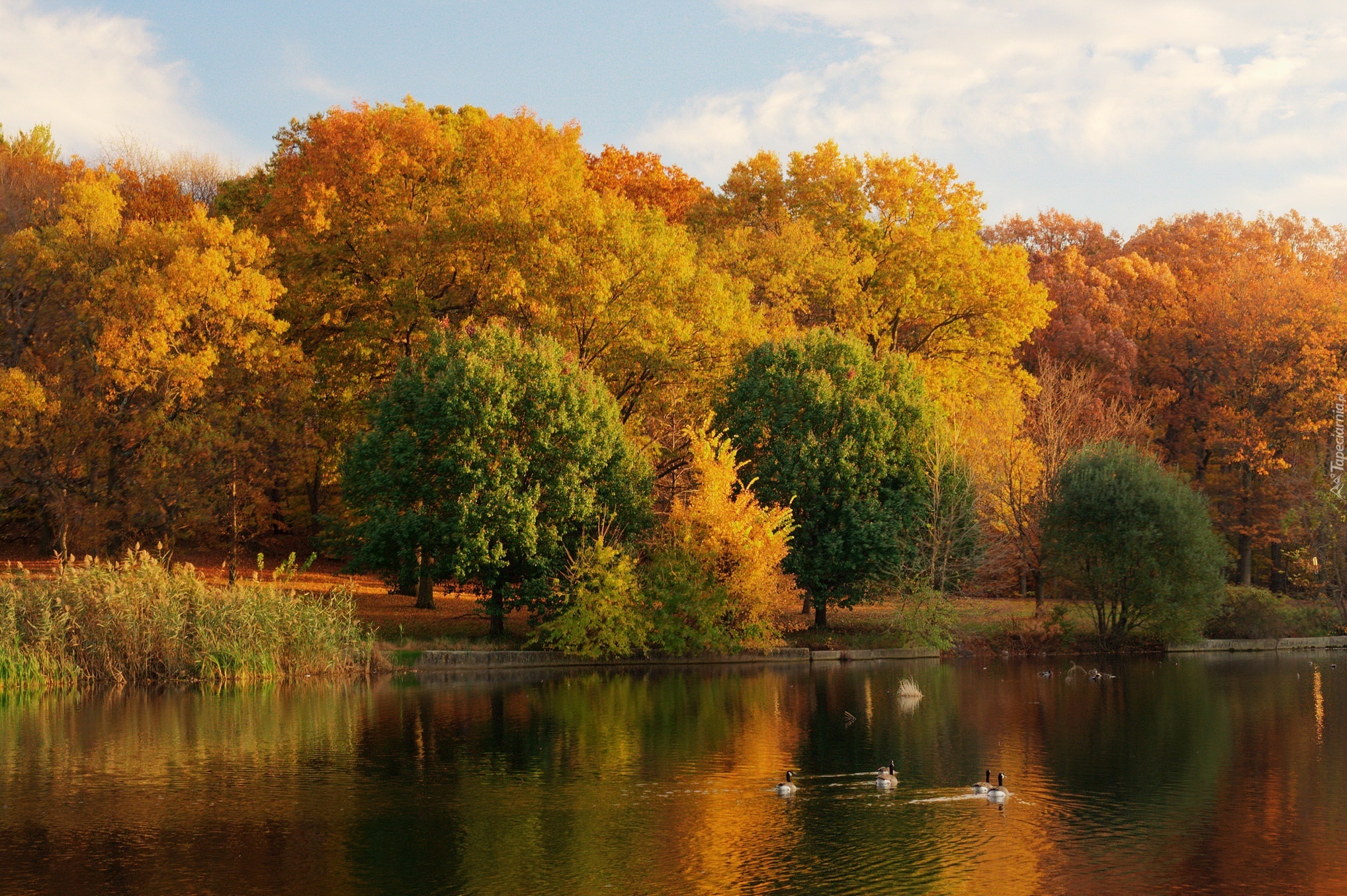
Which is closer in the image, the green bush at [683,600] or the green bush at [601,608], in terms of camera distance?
the green bush at [601,608]

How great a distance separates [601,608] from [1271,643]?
2720cm

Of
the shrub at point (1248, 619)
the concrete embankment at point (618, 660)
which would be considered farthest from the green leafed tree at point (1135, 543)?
the concrete embankment at point (618, 660)

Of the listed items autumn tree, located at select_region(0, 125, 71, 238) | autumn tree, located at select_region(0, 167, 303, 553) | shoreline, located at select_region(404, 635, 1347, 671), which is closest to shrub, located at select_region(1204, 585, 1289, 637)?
shoreline, located at select_region(404, 635, 1347, 671)

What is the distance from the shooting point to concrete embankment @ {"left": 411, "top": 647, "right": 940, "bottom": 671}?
136 ft

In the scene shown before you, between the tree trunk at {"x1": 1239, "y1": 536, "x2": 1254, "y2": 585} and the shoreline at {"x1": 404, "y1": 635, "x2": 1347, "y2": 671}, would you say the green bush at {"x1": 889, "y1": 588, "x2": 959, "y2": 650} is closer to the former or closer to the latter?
the shoreline at {"x1": 404, "y1": 635, "x2": 1347, "y2": 671}

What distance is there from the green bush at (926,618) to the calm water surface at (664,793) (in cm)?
1041

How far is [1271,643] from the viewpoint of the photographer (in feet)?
166

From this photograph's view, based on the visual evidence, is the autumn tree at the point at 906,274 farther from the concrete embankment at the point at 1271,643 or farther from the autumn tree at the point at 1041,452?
the concrete embankment at the point at 1271,643

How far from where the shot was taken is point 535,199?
48.7 metres

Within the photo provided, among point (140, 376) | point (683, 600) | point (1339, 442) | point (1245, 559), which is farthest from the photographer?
point (1245, 559)

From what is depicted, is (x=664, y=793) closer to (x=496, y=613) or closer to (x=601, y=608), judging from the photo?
(x=601, y=608)

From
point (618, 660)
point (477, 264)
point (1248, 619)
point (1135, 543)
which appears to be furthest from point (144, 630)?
point (1248, 619)

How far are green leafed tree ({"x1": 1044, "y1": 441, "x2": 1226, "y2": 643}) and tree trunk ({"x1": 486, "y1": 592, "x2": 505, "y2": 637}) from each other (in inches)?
801

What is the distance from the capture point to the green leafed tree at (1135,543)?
152 feet
